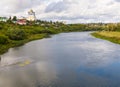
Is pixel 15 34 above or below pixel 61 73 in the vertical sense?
above

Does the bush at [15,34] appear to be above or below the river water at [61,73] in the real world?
above

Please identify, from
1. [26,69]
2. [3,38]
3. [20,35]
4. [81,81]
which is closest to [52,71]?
[26,69]

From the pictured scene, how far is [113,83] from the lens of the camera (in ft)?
109

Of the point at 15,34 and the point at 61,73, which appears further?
the point at 15,34

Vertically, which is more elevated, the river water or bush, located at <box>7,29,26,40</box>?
bush, located at <box>7,29,26,40</box>

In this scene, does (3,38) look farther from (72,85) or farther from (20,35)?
(72,85)

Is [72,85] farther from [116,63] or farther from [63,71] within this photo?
[116,63]

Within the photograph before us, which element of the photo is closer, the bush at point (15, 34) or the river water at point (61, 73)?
the river water at point (61, 73)

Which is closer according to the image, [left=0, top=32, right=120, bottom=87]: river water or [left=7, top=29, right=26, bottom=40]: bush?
[left=0, top=32, right=120, bottom=87]: river water

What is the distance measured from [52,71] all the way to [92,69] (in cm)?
722

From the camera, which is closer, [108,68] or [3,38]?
[108,68]

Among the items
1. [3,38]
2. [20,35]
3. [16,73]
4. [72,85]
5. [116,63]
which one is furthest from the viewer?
[20,35]

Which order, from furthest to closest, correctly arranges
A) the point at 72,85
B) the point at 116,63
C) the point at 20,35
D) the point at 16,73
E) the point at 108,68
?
the point at 20,35
the point at 116,63
the point at 108,68
the point at 16,73
the point at 72,85

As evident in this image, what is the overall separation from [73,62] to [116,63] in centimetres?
865
